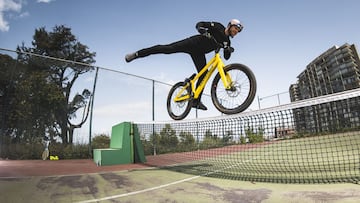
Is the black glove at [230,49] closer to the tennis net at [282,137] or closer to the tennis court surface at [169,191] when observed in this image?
the tennis net at [282,137]

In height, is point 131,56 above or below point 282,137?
above

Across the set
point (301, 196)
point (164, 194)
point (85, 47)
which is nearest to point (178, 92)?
point (164, 194)

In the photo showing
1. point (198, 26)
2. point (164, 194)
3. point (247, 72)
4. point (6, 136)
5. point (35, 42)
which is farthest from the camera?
point (35, 42)

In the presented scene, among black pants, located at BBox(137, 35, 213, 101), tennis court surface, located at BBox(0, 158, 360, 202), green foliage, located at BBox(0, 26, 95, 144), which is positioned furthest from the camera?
green foliage, located at BBox(0, 26, 95, 144)

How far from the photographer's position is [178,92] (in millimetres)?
6289

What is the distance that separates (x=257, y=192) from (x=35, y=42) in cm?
2199

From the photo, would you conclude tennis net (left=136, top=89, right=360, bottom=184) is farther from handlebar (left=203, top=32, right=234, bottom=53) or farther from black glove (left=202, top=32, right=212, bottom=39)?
black glove (left=202, top=32, right=212, bottom=39)

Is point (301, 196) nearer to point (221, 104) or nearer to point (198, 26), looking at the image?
point (221, 104)

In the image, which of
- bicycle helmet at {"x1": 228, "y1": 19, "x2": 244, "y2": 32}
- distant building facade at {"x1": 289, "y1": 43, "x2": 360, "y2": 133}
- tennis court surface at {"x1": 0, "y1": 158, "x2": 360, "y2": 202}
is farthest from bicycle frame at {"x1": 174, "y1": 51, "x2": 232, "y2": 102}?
distant building facade at {"x1": 289, "y1": 43, "x2": 360, "y2": 133}

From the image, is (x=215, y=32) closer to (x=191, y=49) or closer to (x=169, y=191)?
(x=191, y=49)

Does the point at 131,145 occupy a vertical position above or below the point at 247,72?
below

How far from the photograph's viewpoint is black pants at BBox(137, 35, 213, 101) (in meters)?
5.06

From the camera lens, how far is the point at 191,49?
208 inches

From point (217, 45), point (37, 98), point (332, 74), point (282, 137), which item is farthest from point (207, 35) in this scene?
point (332, 74)
